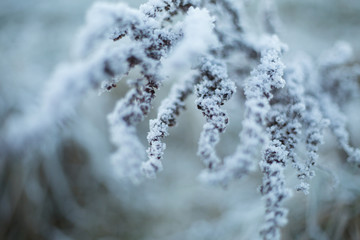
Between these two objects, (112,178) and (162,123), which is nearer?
(162,123)

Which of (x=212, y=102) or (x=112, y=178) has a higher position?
(x=112, y=178)

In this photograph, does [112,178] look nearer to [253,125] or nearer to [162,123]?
[162,123]

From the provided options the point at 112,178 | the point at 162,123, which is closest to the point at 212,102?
the point at 162,123

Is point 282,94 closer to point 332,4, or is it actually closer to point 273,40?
point 273,40

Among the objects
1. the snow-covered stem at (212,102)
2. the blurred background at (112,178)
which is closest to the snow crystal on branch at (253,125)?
the snow-covered stem at (212,102)

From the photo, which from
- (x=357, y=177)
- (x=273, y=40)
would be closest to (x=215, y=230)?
(x=357, y=177)

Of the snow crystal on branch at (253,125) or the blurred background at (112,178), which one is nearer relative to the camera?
the snow crystal on branch at (253,125)

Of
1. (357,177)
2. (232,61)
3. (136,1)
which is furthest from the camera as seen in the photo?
(136,1)

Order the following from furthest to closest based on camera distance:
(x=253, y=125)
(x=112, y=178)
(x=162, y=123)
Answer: (x=112, y=178)
(x=162, y=123)
(x=253, y=125)

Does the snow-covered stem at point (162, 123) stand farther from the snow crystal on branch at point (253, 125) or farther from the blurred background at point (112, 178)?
the blurred background at point (112, 178)
